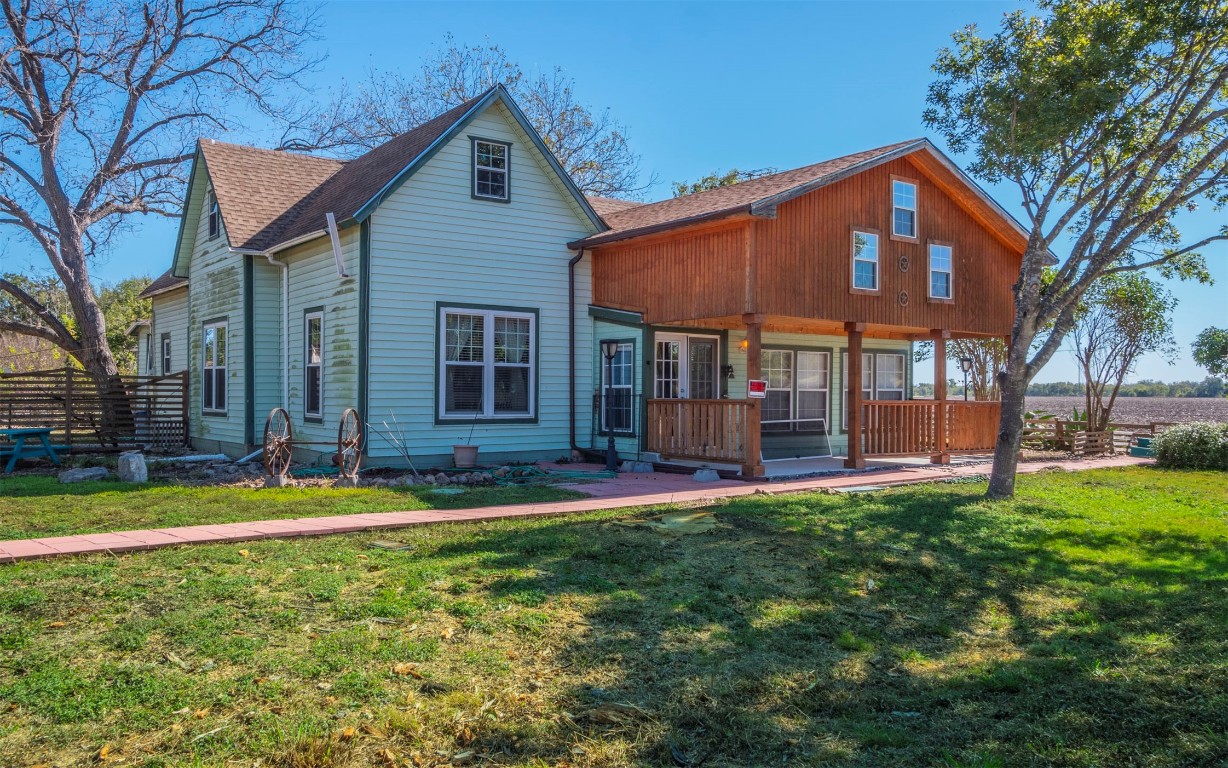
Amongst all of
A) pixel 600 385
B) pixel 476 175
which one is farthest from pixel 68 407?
pixel 600 385

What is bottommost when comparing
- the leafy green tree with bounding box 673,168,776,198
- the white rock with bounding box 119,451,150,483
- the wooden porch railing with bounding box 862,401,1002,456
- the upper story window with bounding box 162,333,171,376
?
the white rock with bounding box 119,451,150,483

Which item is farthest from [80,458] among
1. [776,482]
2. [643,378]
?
[776,482]

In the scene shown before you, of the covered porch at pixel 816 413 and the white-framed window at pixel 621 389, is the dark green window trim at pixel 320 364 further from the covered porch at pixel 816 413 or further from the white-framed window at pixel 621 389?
the covered porch at pixel 816 413

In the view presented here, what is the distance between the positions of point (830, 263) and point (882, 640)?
1010 centimetres

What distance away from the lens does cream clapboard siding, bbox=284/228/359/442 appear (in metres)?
14.0

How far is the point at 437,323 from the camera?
568 inches

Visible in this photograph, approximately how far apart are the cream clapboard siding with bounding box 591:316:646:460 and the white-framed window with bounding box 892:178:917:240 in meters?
5.11

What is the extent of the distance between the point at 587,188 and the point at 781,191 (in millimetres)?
19513

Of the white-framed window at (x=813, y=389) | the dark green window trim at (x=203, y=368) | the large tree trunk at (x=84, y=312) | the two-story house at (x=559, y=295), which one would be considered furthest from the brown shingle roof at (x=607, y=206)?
the large tree trunk at (x=84, y=312)

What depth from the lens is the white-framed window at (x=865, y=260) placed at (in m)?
15.4

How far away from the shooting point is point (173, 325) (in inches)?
871

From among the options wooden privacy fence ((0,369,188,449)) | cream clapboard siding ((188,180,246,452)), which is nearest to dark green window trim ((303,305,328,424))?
cream clapboard siding ((188,180,246,452))

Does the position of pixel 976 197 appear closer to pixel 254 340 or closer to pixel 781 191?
pixel 781 191

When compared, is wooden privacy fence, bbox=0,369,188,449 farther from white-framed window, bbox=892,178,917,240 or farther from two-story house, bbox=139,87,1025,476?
white-framed window, bbox=892,178,917,240
